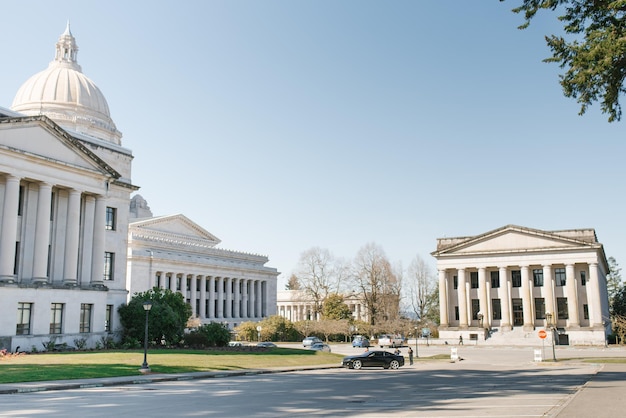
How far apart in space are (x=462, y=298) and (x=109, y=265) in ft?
171

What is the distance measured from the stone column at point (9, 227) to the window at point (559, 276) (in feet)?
220

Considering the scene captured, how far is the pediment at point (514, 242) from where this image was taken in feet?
252

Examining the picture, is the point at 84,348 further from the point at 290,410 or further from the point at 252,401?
the point at 290,410

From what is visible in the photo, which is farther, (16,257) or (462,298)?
(462,298)

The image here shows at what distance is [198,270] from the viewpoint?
9962 centimetres

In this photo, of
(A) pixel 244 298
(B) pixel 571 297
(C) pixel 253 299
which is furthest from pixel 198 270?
(B) pixel 571 297

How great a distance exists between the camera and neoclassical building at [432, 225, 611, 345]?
75188 mm

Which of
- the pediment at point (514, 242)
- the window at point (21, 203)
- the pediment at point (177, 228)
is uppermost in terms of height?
the pediment at point (177, 228)

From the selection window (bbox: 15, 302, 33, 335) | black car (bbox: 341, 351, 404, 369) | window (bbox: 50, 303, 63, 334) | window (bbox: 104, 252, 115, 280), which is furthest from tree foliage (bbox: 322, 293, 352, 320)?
window (bbox: 15, 302, 33, 335)

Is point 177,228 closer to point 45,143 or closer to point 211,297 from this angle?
point 211,297

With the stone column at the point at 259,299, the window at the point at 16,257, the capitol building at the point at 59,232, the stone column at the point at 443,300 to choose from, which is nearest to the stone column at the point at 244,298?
the stone column at the point at 259,299

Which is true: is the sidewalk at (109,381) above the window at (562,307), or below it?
below

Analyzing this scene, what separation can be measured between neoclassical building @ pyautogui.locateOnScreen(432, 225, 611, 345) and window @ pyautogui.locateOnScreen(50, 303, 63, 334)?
50282mm

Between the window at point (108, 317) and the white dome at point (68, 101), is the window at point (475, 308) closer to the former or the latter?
the window at point (108, 317)
